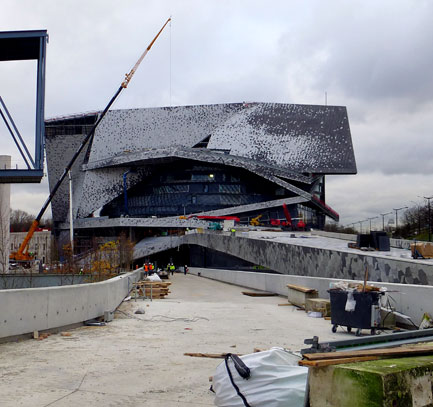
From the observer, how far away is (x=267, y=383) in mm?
4660

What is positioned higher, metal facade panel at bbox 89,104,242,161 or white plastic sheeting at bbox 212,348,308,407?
metal facade panel at bbox 89,104,242,161

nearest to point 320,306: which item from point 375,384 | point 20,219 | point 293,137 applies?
point 375,384

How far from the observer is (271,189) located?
82312 millimetres

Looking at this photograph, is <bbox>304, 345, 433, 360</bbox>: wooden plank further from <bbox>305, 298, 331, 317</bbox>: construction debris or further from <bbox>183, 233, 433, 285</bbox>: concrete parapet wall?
<bbox>183, 233, 433, 285</bbox>: concrete parapet wall

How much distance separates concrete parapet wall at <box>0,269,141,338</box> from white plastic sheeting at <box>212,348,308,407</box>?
4.92 metres

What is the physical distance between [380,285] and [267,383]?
29.5 ft

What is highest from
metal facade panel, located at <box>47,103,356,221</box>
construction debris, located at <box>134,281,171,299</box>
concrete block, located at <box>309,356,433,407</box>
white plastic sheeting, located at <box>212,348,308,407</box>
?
metal facade panel, located at <box>47,103,356,221</box>

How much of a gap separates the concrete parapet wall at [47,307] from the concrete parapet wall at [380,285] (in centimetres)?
673

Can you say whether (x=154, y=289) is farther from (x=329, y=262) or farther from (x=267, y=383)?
(x=267, y=383)

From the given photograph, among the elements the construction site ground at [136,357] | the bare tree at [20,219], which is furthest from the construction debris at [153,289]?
the bare tree at [20,219]

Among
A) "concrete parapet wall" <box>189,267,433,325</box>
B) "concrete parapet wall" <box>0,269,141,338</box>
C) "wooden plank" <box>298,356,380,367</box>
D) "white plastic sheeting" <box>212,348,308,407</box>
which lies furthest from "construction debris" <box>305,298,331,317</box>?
"wooden plank" <box>298,356,380,367</box>

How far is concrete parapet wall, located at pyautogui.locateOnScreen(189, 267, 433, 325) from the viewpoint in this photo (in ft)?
35.7

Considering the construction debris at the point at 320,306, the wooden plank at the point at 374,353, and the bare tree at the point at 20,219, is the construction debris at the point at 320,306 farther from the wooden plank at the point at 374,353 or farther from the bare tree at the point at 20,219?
the bare tree at the point at 20,219

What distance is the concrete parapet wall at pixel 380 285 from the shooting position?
10.9 metres
